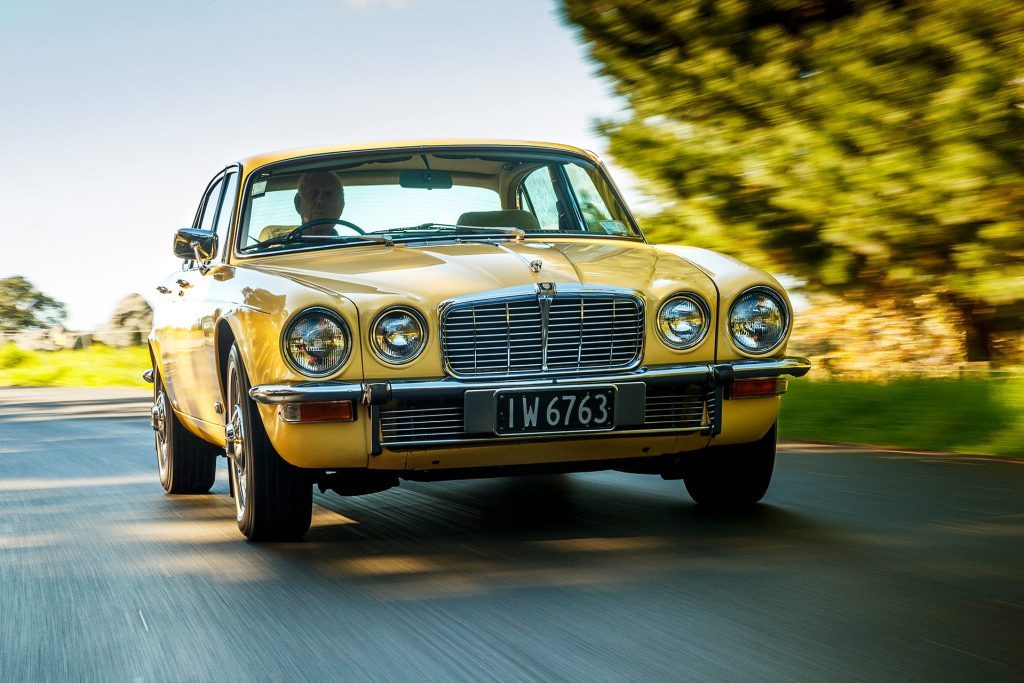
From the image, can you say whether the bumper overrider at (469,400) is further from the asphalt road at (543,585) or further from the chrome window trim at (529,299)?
the asphalt road at (543,585)

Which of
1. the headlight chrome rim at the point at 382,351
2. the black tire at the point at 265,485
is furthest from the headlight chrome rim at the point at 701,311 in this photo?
the black tire at the point at 265,485

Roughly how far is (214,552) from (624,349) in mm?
1759

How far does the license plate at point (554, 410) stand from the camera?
505 centimetres

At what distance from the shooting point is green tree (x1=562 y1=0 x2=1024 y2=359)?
31.1ft

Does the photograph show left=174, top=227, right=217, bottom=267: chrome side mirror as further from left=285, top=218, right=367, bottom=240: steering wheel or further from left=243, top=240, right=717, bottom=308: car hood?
left=243, top=240, right=717, bottom=308: car hood

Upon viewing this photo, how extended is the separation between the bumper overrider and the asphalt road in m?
0.43

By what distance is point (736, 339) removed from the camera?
215 inches

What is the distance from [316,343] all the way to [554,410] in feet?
2.94

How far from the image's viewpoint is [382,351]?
16.6 feet

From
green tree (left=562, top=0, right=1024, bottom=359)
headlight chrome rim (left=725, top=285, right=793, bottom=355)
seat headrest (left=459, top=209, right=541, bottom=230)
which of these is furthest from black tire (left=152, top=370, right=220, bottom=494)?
green tree (left=562, top=0, right=1024, bottom=359)

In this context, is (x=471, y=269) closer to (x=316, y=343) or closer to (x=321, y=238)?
(x=316, y=343)

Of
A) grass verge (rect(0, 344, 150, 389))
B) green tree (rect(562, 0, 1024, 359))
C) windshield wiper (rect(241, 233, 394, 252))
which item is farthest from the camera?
grass verge (rect(0, 344, 150, 389))

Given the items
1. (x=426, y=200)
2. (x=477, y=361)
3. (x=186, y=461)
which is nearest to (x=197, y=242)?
(x=426, y=200)

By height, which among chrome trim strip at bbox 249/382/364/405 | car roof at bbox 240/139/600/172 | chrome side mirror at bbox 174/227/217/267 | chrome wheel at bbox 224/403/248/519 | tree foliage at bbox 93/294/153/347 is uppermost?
car roof at bbox 240/139/600/172
